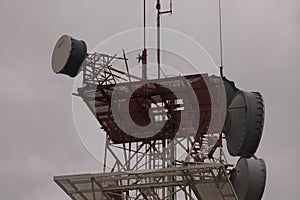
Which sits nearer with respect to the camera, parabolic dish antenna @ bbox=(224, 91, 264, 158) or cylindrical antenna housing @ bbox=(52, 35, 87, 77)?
parabolic dish antenna @ bbox=(224, 91, 264, 158)

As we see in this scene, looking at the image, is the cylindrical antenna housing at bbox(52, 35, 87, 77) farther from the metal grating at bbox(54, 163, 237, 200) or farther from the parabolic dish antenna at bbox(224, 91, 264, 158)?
the parabolic dish antenna at bbox(224, 91, 264, 158)

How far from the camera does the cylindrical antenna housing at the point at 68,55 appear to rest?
43219 mm

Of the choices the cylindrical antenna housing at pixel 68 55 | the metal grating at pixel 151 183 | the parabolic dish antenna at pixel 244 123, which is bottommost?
the metal grating at pixel 151 183

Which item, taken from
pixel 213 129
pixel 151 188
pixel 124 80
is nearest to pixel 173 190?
pixel 151 188

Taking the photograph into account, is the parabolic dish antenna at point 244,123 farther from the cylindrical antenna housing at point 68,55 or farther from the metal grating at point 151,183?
the cylindrical antenna housing at point 68,55

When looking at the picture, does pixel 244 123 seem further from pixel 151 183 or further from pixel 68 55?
pixel 68 55

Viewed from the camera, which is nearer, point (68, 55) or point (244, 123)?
point (244, 123)

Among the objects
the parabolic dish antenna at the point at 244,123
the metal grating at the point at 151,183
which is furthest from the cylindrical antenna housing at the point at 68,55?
the parabolic dish antenna at the point at 244,123

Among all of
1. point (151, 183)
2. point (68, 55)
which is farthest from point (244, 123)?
point (68, 55)

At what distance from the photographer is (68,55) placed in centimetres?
4312

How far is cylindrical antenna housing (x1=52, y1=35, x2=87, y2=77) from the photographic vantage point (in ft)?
142

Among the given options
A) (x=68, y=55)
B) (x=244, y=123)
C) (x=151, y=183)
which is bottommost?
(x=151, y=183)

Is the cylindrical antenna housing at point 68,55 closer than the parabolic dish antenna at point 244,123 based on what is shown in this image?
No

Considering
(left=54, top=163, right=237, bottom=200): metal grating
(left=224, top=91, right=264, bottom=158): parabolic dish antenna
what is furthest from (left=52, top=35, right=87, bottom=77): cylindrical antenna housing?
(left=224, top=91, right=264, bottom=158): parabolic dish antenna
